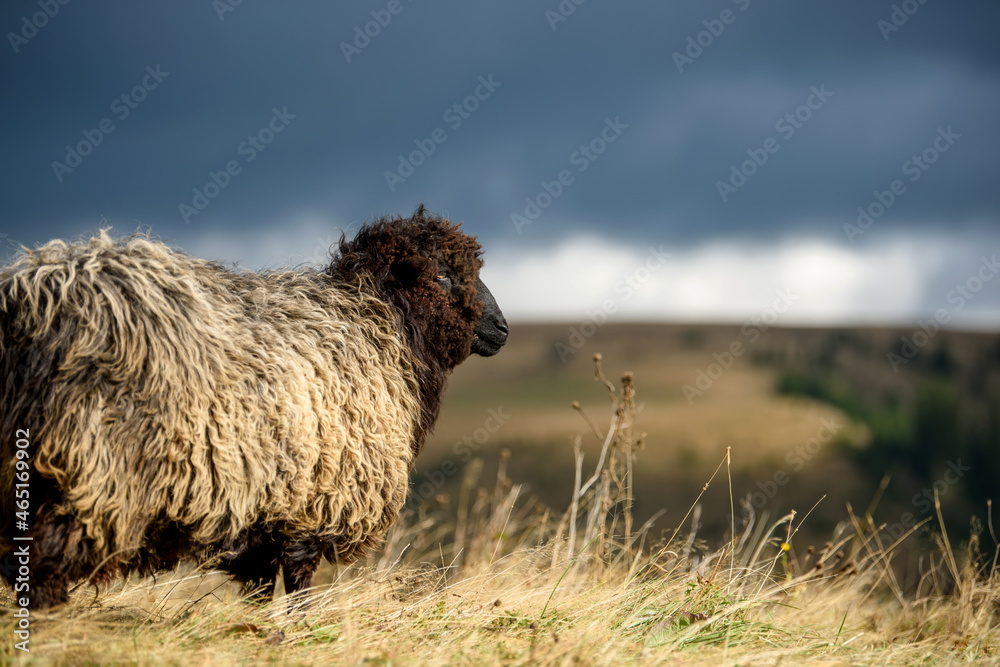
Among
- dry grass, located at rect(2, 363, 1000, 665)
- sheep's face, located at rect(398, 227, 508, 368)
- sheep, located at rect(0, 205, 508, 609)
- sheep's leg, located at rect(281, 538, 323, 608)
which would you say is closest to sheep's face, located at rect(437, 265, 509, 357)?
sheep's face, located at rect(398, 227, 508, 368)

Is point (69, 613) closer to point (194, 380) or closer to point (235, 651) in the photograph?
point (235, 651)

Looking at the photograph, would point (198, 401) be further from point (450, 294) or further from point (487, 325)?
point (487, 325)

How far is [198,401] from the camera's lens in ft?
12.7

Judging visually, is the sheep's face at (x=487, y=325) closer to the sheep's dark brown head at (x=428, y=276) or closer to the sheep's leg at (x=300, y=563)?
the sheep's dark brown head at (x=428, y=276)

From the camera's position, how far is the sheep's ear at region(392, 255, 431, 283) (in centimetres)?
525

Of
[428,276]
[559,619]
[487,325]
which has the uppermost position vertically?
[428,276]

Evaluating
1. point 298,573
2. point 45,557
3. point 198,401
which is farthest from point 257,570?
point 198,401

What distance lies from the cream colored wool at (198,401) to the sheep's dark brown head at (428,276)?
0.44 m

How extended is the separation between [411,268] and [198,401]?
1.95 m

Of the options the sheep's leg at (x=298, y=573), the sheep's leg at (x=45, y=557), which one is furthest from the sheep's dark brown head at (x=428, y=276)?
the sheep's leg at (x=45, y=557)

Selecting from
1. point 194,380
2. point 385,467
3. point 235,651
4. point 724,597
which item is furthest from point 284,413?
point 724,597

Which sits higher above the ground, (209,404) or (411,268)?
(411,268)

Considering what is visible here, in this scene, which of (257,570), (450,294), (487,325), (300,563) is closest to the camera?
(300,563)

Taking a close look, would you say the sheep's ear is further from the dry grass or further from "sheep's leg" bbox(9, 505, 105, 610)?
"sheep's leg" bbox(9, 505, 105, 610)
